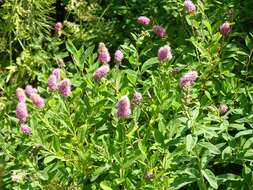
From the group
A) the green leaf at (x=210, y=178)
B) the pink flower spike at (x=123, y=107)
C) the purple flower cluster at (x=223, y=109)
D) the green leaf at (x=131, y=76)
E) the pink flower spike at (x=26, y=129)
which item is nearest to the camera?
the pink flower spike at (x=123, y=107)

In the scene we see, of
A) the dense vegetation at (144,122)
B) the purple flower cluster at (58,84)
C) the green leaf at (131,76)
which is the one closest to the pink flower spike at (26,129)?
the dense vegetation at (144,122)

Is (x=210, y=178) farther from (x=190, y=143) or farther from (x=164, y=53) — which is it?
A: (x=164, y=53)

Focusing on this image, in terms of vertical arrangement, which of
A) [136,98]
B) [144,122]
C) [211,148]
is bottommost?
[144,122]

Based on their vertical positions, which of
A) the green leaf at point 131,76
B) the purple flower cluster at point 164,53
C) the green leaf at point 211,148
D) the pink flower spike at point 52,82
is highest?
the purple flower cluster at point 164,53

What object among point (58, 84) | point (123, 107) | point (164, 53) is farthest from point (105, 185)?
point (164, 53)

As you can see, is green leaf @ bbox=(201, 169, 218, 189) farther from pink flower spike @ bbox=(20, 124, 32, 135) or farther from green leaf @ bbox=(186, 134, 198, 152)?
pink flower spike @ bbox=(20, 124, 32, 135)

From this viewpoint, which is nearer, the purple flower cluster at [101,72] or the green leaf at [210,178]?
the green leaf at [210,178]

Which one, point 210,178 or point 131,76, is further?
point 131,76

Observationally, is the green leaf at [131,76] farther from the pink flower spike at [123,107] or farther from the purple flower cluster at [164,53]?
the pink flower spike at [123,107]

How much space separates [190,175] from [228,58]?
92cm

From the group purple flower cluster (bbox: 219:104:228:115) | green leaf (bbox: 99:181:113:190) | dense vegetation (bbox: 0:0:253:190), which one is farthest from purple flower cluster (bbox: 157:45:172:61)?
green leaf (bbox: 99:181:113:190)

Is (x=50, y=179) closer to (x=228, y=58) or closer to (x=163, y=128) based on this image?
(x=163, y=128)

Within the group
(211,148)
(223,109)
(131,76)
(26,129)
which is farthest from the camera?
(131,76)

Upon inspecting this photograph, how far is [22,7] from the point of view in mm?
3559
